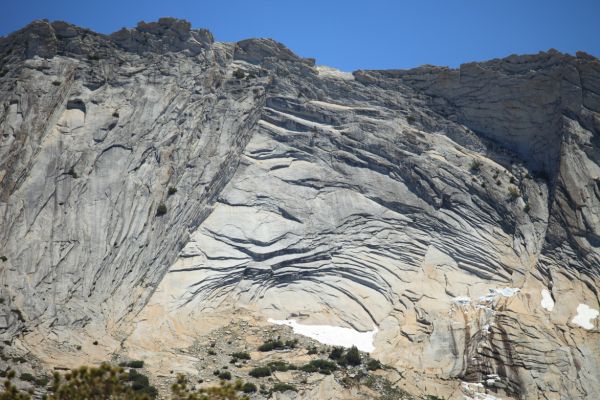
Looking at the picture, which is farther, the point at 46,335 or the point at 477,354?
the point at 477,354

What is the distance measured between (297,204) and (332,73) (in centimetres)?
1373

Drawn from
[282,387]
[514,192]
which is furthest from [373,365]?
[514,192]

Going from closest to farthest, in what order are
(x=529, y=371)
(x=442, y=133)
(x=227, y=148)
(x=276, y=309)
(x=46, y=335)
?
1. (x=46, y=335)
2. (x=529, y=371)
3. (x=276, y=309)
4. (x=227, y=148)
5. (x=442, y=133)

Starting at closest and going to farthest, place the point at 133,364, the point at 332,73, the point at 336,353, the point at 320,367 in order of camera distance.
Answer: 1. the point at 133,364
2. the point at 320,367
3. the point at 336,353
4. the point at 332,73

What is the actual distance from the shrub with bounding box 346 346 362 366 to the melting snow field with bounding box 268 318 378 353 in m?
1.74

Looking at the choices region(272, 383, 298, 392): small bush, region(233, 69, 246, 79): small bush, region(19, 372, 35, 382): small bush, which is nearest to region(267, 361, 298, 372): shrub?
region(272, 383, 298, 392): small bush

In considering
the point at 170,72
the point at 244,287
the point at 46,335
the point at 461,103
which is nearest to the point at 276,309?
the point at 244,287

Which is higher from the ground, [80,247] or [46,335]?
[80,247]

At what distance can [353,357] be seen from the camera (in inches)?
1481

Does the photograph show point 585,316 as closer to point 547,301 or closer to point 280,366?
point 547,301

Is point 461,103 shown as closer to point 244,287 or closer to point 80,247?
point 244,287

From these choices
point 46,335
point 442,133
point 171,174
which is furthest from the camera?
point 442,133

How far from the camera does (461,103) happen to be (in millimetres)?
54156

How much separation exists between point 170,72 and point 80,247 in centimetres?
1639
